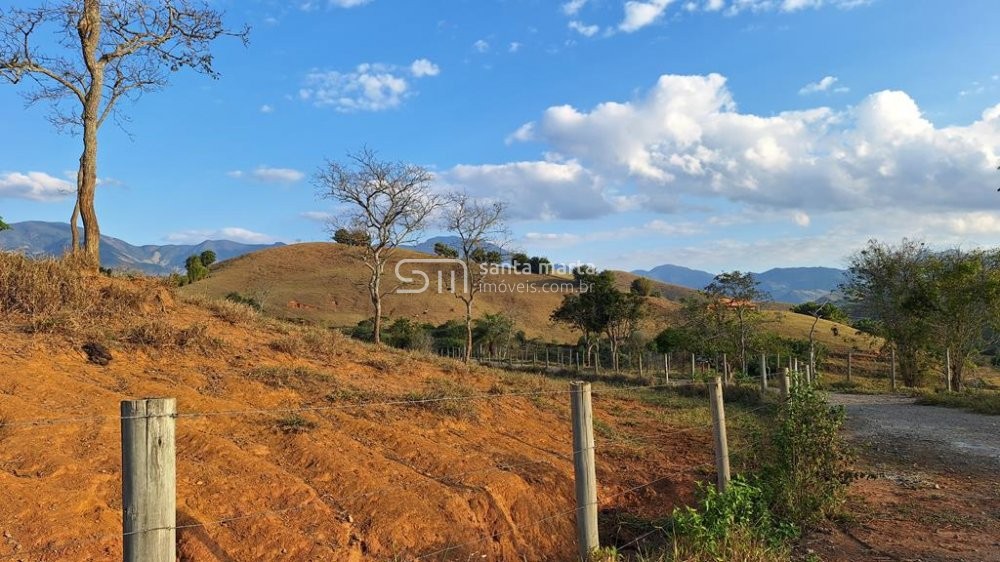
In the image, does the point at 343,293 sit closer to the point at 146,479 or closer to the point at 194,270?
the point at 194,270

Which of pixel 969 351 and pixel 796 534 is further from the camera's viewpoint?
pixel 969 351

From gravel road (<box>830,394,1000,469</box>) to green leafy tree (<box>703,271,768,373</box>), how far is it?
26.1ft

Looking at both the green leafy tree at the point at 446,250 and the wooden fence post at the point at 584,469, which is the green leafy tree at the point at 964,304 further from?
the wooden fence post at the point at 584,469

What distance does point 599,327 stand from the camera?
3369 cm

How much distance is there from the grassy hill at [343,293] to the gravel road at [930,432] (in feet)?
104

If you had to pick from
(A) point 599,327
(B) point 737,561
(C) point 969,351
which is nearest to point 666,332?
(A) point 599,327

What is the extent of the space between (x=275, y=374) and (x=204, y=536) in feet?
14.3

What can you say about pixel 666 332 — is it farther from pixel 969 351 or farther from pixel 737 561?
pixel 737 561

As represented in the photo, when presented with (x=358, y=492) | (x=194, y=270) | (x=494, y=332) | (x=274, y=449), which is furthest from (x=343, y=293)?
(x=358, y=492)

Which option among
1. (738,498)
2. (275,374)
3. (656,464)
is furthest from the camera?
(275,374)

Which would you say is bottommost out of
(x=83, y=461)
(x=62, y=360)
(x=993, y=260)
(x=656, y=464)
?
(x=656, y=464)

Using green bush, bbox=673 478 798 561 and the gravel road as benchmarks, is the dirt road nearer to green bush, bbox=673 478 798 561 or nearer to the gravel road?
the gravel road

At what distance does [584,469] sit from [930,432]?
33.7ft

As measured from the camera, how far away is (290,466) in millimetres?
5348
